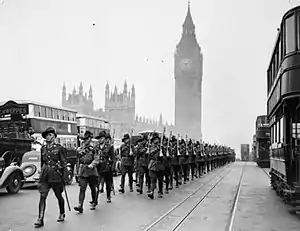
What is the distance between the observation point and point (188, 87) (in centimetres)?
13050

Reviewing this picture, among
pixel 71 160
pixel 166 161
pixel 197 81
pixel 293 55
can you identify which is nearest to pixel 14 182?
pixel 166 161

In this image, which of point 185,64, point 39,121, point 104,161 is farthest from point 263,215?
point 185,64

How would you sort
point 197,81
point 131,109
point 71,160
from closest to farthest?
1. point 71,160
2. point 131,109
3. point 197,81

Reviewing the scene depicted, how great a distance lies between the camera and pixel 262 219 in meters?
9.93

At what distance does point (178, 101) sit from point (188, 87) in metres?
4.74

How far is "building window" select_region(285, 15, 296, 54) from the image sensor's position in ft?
34.6

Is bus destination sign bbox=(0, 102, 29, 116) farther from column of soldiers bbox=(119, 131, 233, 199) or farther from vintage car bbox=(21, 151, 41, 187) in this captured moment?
column of soldiers bbox=(119, 131, 233, 199)

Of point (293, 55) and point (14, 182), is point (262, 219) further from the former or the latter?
point (14, 182)

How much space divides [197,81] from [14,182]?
120 meters

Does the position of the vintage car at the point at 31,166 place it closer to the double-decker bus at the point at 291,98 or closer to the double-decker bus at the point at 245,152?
the double-decker bus at the point at 291,98

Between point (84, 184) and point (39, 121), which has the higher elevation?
point (39, 121)

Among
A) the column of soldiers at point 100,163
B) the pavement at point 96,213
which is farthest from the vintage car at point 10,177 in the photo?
the column of soldiers at point 100,163

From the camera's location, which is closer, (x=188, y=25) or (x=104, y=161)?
(x=104, y=161)

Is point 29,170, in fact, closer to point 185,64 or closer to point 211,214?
point 211,214
